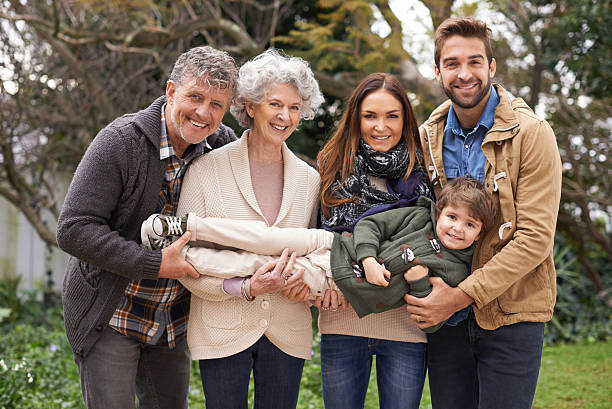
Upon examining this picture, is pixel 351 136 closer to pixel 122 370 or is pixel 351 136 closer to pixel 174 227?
pixel 174 227

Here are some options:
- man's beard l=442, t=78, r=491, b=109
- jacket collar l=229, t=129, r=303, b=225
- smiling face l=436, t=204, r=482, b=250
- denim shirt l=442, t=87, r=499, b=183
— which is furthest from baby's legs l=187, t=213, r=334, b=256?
man's beard l=442, t=78, r=491, b=109

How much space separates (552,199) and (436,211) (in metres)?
0.46

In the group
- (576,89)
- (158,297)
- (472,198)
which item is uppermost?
(576,89)

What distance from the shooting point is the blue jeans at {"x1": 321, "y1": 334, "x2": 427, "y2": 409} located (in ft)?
8.05

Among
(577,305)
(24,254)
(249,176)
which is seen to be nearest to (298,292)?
(249,176)

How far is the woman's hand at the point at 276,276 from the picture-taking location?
2334 millimetres

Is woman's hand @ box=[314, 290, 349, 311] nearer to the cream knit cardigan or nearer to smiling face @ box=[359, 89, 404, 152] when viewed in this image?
the cream knit cardigan

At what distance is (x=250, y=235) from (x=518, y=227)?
108cm

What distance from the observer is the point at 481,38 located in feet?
8.18

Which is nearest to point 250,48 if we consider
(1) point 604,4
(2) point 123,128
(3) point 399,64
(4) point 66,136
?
(3) point 399,64

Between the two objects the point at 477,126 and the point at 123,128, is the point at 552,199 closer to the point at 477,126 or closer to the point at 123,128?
the point at 477,126

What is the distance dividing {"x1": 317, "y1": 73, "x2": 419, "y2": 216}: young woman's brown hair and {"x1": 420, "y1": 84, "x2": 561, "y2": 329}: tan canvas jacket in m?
0.35

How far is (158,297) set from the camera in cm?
255

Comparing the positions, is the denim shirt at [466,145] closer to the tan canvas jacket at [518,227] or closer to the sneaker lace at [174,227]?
the tan canvas jacket at [518,227]
